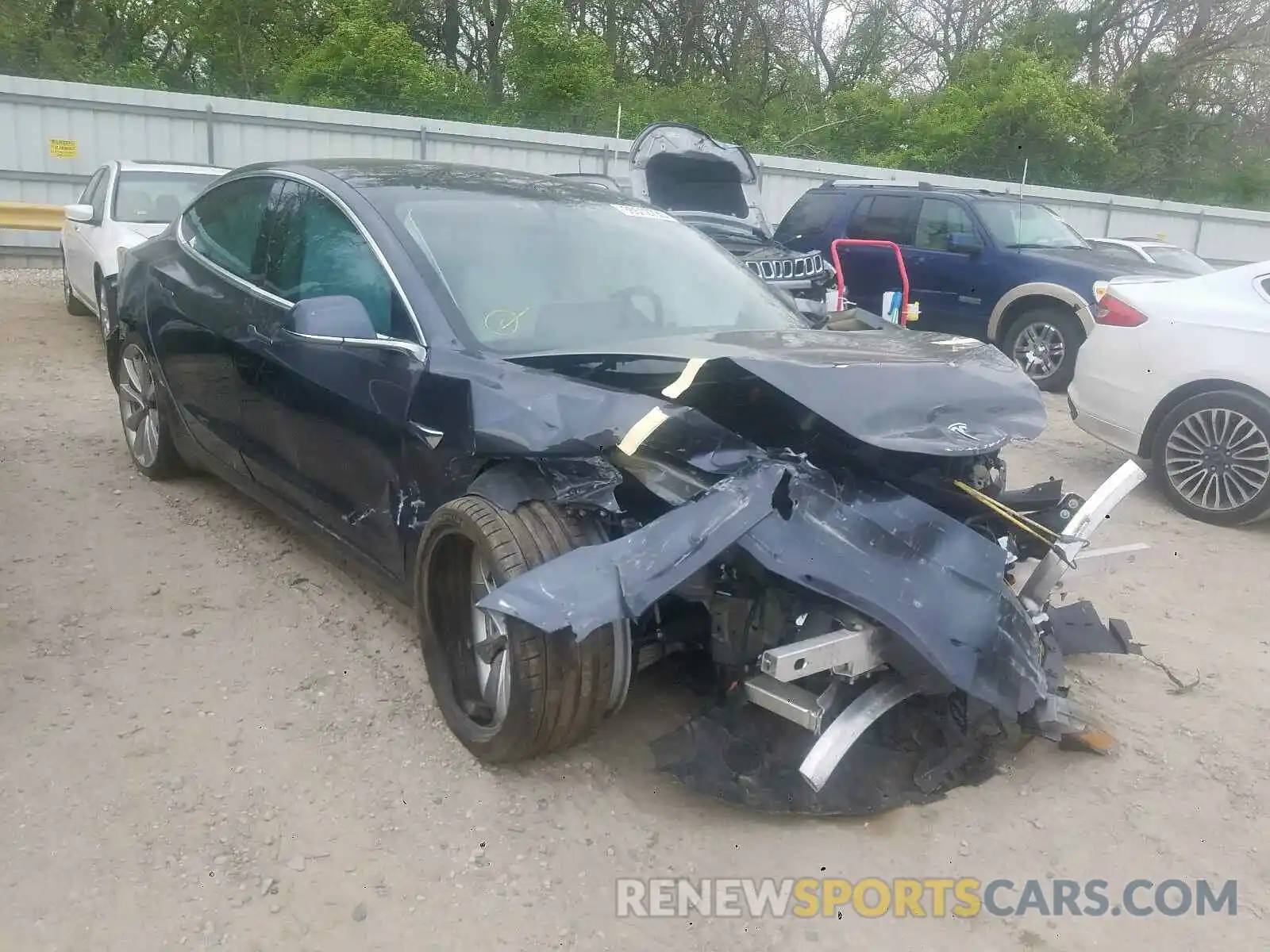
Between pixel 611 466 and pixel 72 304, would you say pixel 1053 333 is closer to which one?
pixel 611 466

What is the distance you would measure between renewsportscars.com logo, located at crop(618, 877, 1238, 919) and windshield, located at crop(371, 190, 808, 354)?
1643 mm

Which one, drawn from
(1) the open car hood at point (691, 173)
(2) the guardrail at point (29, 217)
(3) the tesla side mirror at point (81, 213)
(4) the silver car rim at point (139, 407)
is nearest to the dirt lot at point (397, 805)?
(4) the silver car rim at point (139, 407)

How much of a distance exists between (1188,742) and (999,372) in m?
1.38

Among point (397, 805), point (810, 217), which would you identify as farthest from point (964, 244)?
point (397, 805)

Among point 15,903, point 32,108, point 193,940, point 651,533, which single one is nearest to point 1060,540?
point 651,533

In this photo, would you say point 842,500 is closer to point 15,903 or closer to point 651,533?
point 651,533

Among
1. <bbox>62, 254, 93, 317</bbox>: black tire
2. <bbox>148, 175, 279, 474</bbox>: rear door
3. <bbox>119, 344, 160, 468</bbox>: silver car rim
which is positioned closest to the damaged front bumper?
<bbox>148, 175, 279, 474</bbox>: rear door

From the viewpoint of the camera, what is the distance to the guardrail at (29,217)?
12656mm

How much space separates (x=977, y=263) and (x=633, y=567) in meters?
8.94

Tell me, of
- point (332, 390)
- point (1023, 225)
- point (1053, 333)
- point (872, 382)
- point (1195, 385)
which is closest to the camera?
Result: point (872, 382)

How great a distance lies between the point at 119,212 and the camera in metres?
8.69

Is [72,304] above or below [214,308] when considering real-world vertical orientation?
below

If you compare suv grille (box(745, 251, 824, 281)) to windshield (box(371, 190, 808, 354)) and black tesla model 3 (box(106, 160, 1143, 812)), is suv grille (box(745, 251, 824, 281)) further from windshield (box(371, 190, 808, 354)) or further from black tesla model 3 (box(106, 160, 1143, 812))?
black tesla model 3 (box(106, 160, 1143, 812))

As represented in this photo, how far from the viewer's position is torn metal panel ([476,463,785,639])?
8.53 ft
